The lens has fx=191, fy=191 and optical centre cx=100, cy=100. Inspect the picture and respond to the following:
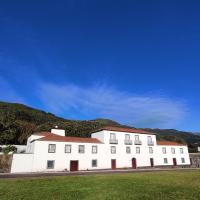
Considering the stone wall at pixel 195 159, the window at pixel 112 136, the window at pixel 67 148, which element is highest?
the window at pixel 112 136

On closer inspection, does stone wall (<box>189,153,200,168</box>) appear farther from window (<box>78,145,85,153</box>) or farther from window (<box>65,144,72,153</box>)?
window (<box>65,144,72,153</box>)

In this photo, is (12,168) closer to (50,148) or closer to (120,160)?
(50,148)

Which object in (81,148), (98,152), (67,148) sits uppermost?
(81,148)

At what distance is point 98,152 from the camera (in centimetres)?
4112

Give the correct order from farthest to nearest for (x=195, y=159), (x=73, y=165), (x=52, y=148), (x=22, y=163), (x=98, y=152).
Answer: (x=195, y=159)
(x=98, y=152)
(x=73, y=165)
(x=52, y=148)
(x=22, y=163)

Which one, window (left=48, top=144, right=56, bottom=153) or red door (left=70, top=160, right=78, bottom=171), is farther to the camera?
red door (left=70, top=160, right=78, bottom=171)

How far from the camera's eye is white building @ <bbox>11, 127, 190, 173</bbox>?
34469 millimetres

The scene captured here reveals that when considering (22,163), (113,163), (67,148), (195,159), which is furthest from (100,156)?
(195,159)

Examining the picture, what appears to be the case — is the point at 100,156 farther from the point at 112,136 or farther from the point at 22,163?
the point at 22,163

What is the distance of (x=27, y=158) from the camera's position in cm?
3366

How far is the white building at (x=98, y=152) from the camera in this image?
34.5m

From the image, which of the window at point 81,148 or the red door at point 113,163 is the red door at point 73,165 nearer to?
the window at point 81,148

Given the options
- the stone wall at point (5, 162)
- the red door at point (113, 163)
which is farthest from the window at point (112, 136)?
the stone wall at point (5, 162)

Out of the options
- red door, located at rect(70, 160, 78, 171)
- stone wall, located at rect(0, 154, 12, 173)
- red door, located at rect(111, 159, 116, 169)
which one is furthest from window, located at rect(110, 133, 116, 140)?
stone wall, located at rect(0, 154, 12, 173)
